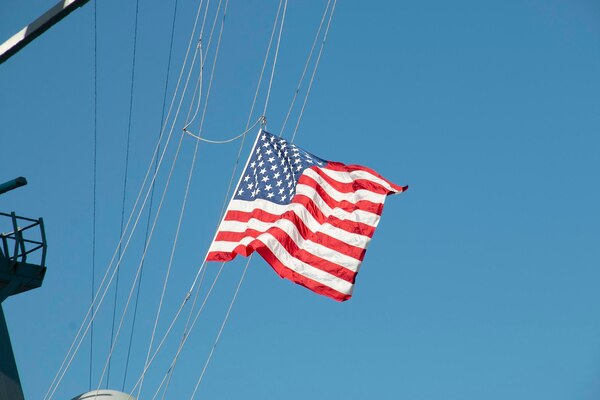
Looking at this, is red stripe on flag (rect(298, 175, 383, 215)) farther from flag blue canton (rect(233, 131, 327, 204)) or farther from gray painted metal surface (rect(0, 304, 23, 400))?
gray painted metal surface (rect(0, 304, 23, 400))

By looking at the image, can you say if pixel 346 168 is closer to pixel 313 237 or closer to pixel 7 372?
pixel 313 237

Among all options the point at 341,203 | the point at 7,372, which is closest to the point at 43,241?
the point at 7,372

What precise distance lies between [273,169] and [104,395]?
5311 millimetres

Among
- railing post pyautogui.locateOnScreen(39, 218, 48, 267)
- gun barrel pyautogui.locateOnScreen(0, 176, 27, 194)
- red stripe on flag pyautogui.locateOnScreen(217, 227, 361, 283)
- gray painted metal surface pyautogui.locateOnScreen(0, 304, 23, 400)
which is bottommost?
gray painted metal surface pyautogui.locateOnScreen(0, 304, 23, 400)

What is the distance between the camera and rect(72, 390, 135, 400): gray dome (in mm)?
17661

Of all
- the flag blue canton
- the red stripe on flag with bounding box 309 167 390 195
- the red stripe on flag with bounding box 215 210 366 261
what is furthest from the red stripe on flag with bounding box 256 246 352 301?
the red stripe on flag with bounding box 309 167 390 195

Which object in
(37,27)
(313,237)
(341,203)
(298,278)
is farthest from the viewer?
(341,203)

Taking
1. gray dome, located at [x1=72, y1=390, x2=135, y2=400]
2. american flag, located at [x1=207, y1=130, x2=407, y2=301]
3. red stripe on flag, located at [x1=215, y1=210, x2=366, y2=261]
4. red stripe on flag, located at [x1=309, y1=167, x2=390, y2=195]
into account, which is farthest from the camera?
gray dome, located at [x1=72, y1=390, x2=135, y2=400]

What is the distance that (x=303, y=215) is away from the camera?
51.8 ft

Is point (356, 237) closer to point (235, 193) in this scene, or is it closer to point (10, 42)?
point (235, 193)

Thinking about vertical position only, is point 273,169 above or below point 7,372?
above

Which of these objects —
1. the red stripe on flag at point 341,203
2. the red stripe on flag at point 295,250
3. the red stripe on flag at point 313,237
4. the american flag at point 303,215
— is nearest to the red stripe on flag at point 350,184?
the american flag at point 303,215

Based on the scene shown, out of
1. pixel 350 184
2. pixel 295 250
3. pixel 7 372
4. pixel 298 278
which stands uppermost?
pixel 350 184

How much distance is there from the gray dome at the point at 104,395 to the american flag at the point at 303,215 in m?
4.37
